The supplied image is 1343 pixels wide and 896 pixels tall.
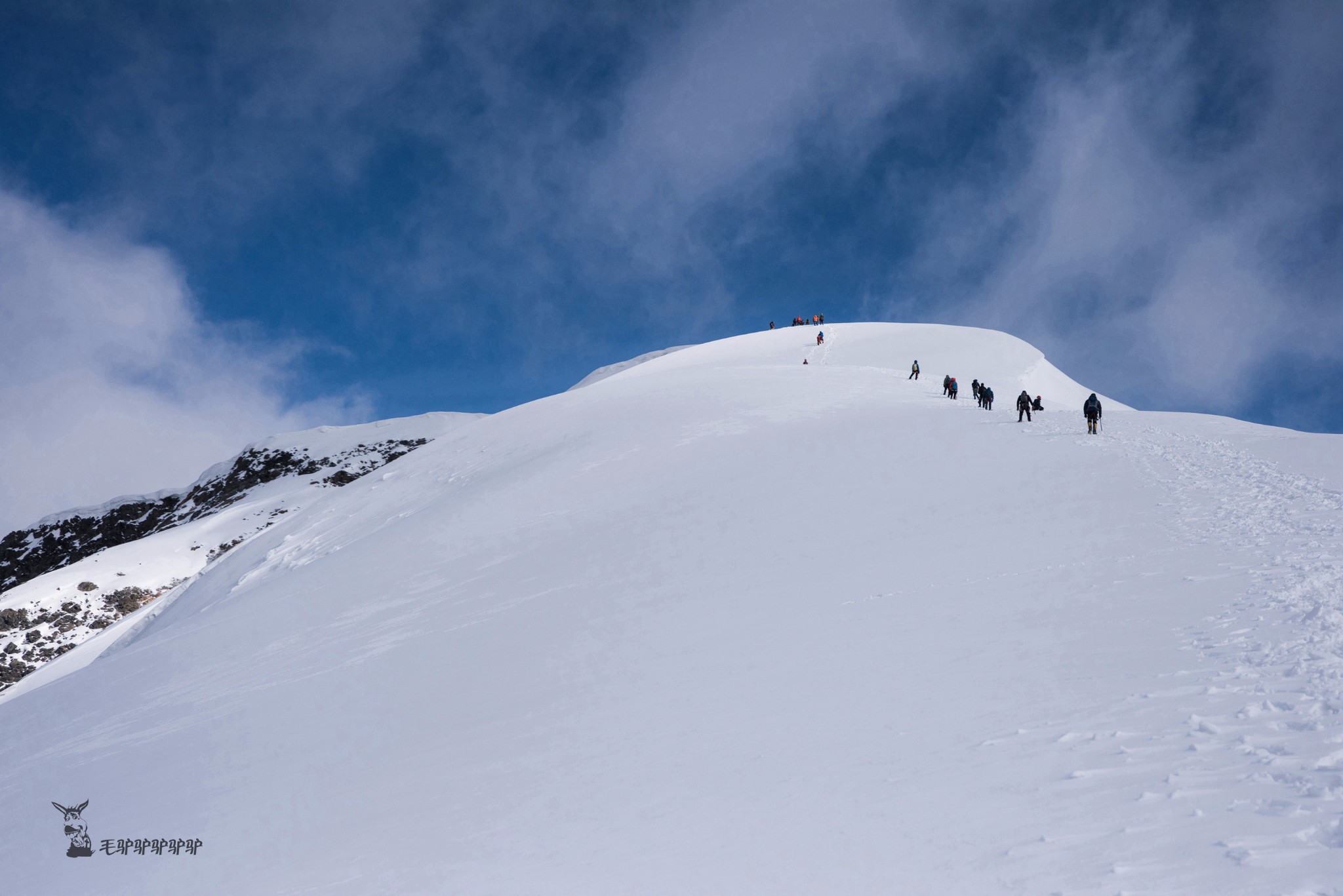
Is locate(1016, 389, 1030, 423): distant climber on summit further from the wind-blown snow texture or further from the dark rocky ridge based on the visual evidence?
the dark rocky ridge

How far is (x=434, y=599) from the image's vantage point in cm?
1482

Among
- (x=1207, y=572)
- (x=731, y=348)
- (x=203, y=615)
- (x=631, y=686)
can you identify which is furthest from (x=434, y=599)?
(x=731, y=348)

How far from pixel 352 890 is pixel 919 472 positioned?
14378 millimetres

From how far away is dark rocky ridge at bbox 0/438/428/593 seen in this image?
60531 millimetres

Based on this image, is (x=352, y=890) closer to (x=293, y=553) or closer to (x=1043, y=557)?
(x=1043, y=557)

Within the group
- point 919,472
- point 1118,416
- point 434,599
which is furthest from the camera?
point 1118,416

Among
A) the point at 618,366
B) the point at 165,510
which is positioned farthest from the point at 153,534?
the point at 618,366

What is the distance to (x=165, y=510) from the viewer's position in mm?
67125

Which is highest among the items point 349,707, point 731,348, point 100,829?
point 731,348

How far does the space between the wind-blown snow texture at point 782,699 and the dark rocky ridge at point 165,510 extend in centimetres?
4574

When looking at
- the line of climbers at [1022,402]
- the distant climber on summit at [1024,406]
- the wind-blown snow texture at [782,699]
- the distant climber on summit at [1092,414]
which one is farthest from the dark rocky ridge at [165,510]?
the distant climber on summit at [1092,414]

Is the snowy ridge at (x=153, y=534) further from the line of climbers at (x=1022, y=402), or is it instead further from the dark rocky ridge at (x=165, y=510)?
the line of climbers at (x=1022, y=402)

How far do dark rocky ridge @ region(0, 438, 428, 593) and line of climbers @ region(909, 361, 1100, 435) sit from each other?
1874 inches


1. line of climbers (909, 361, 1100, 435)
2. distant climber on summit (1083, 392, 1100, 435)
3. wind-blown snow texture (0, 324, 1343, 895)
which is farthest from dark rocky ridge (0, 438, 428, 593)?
distant climber on summit (1083, 392, 1100, 435)
